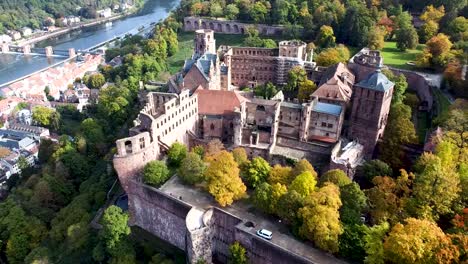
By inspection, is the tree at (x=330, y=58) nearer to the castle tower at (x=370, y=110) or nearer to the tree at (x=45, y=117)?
the castle tower at (x=370, y=110)

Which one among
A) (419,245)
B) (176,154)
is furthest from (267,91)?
(419,245)

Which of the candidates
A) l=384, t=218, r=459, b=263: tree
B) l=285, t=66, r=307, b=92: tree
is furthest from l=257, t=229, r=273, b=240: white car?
l=285, t=66, r=307, b=92: tree

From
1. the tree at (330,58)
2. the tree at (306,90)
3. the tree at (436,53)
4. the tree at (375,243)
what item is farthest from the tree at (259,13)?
the tree at (375,243)

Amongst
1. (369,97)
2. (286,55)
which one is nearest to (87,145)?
(286,55)

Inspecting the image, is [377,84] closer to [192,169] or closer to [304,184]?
[304,184]

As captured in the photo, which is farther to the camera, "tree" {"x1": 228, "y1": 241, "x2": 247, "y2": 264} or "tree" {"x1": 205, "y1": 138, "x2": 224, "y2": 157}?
"tree" {"x1": 205, "y1": 138, "x2": 224, "y2": 157}

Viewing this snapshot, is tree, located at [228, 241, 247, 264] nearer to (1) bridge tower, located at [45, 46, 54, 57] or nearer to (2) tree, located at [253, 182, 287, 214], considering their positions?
(2) tree, located at [253, 182, 287, 214]
